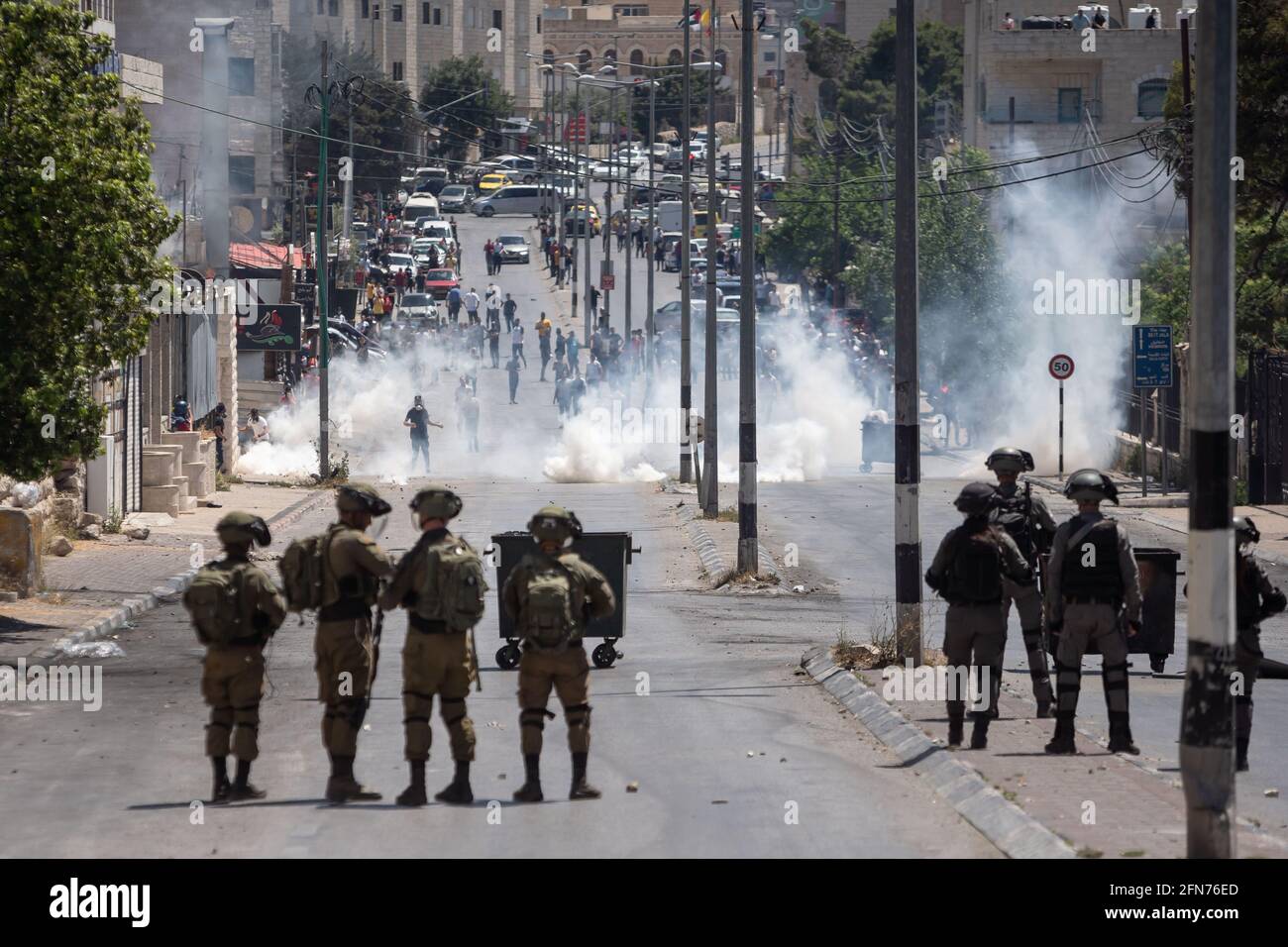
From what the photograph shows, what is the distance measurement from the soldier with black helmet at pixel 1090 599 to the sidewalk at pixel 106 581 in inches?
365

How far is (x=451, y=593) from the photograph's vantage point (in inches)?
390

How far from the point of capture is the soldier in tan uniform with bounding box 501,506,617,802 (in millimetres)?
9930

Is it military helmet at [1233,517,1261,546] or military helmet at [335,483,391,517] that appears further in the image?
military helmet at [1233,517,1261,546]

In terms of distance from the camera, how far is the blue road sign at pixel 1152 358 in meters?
32.7

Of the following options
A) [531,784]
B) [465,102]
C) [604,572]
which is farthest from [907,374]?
[465,102]

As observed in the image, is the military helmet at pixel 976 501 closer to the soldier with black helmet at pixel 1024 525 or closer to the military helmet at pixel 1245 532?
the soldier with black helmet at pixel 1024 525

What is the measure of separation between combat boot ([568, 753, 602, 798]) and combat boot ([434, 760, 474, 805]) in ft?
1.80

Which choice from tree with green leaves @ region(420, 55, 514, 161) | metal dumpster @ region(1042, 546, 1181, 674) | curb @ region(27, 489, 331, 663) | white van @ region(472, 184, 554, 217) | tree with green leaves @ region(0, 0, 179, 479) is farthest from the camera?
tree with green leaves @ region(420, 55, 514, 161)

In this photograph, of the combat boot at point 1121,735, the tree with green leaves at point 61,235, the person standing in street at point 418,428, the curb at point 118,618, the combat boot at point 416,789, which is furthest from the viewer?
the person standing in street at point 418,428

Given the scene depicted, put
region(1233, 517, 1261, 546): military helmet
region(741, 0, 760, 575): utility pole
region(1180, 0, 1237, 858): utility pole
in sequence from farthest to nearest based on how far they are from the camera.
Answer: region(741, 0, 760, 575): utility pole
region(1233, 517, 1261, 546): military helmet
region(1180, 0, 1237, 858): utility pole

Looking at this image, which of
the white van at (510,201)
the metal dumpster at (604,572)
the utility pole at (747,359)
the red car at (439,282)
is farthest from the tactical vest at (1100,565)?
the white van at (510,201)

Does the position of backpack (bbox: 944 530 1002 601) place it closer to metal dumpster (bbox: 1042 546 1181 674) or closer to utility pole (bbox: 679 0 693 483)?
metal dumpster (bbox: 1042 546 1181 674)

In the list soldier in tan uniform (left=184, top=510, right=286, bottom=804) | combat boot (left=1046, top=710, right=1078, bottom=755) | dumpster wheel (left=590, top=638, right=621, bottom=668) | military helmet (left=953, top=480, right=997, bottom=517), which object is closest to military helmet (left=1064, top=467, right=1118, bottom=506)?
military helmet (left=953, top=480, right=997, bottom=517)
